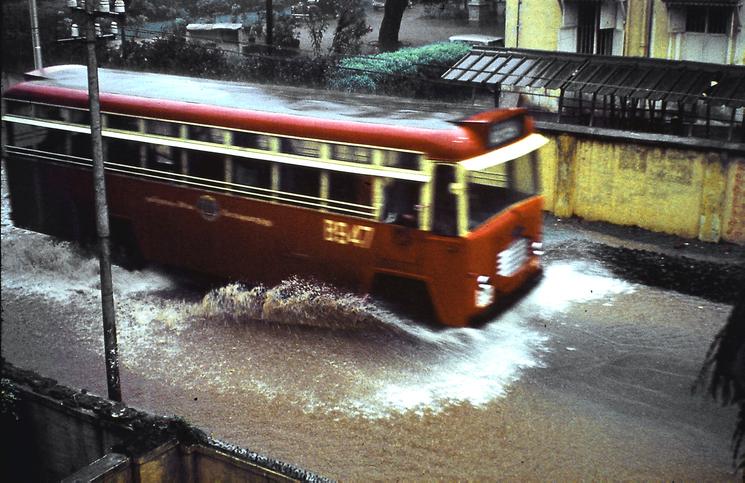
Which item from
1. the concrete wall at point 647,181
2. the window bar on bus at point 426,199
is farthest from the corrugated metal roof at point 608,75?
the window bar on bus at point 426,199

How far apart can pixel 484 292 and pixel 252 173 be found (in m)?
3.68

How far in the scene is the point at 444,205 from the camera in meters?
10.4

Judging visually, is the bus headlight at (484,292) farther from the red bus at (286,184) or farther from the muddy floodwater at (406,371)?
the muddy floodwater at (406,371)

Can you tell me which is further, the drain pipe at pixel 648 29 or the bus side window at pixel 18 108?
the drain pipe at pixel 648 29

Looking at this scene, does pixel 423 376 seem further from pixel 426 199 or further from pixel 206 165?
pixel 206 165

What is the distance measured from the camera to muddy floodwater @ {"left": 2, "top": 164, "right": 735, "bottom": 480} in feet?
29.7

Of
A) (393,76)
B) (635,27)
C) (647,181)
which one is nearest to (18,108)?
(647,181)

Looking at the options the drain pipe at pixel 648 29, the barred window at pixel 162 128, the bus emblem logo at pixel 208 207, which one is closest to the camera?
the bus emblem logo at pixel 208 207

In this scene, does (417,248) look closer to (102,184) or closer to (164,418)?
(102,184)

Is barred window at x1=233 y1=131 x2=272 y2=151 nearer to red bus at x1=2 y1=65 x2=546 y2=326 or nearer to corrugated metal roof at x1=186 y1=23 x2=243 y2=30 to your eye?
red bus at x1=2 y1=65 x2=546 y2=326

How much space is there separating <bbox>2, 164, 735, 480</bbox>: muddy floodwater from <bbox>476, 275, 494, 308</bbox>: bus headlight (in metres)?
0.52

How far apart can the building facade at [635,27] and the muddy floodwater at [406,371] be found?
758 cm

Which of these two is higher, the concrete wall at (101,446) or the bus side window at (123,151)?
the bus side window at (123,151)

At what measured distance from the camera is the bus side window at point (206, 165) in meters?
12.3
